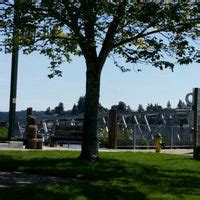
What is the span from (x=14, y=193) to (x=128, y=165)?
759 centimetres

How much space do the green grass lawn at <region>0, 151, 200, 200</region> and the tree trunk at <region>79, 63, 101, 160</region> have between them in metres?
0.54

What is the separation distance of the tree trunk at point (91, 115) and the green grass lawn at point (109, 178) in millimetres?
541

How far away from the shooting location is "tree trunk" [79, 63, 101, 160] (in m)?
20.2

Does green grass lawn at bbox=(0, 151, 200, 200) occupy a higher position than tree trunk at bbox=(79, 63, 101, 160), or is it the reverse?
tree trunk at bbox=(79, 63, 101, 160)

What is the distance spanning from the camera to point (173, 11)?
57.9 ft

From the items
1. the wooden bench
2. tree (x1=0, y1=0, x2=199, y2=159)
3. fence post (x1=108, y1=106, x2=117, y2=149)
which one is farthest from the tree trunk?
the wooden bench

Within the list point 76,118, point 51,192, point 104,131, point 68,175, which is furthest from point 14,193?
point 76,118

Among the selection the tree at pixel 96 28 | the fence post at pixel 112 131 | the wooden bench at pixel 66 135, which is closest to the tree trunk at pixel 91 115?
the tree at pixel 96 28

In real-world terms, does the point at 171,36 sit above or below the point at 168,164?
above

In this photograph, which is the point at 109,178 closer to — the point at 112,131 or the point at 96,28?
the point at 96,28

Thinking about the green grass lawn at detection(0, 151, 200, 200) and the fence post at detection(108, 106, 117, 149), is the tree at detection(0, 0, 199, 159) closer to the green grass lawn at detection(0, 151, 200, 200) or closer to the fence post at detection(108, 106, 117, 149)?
the green grass lawn at detection(0, 151, 200, 200)

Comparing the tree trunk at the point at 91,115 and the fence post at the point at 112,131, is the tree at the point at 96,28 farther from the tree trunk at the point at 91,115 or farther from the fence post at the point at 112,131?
the fence post at the point at 112,131

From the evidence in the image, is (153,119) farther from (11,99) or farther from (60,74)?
(60,74)

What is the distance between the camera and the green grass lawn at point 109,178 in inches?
503
